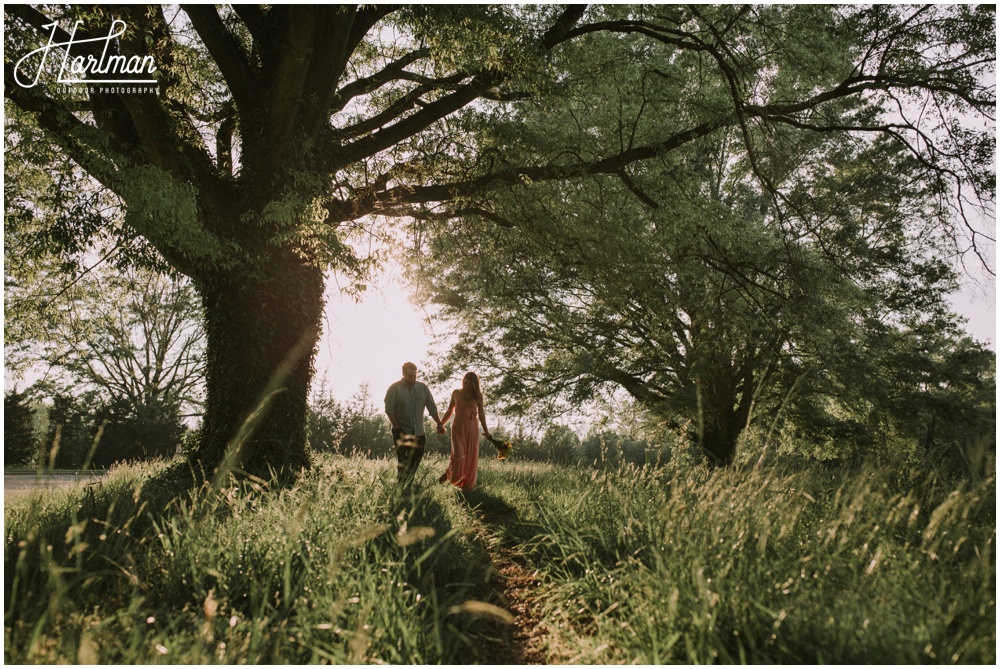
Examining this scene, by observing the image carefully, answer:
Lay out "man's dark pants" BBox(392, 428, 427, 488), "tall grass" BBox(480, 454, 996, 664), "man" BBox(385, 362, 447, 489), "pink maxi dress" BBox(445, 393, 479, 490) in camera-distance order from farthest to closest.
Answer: "pink maxi dress" BBox(445, 393, 479, 490) < "man" BBox(385, 362, 447, 489) < "man's dark pants" BBox(392, 428, 427, 488) < "tall grass" BBox(480, 454, 996, 664)

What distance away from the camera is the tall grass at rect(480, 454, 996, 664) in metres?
2.30

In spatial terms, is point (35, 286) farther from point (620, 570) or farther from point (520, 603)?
point (620, 570)

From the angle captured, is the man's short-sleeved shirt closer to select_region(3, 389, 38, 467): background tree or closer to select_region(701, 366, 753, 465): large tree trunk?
select_region(701, 366, 753, 465): large tree trunk

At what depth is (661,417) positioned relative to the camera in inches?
563

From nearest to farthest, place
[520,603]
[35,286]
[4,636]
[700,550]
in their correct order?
[4,636], [700,550], [520,603], [35,286]

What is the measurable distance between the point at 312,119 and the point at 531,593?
6272mm

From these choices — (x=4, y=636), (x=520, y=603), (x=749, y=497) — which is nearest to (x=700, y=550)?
(x=749, y=497)

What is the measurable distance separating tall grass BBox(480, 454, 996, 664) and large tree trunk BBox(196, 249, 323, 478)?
4.09m

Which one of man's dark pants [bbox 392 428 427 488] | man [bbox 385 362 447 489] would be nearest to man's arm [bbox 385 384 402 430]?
man [bbox 385 362 447 489]

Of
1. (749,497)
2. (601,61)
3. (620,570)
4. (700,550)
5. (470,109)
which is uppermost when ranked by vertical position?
(601,61)

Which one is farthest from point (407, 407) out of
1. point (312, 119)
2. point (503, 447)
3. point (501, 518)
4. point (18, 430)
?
point (18, 430)

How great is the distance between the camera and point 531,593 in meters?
3.75

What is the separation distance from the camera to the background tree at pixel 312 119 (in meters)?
5.73

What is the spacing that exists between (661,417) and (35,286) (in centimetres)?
1377
